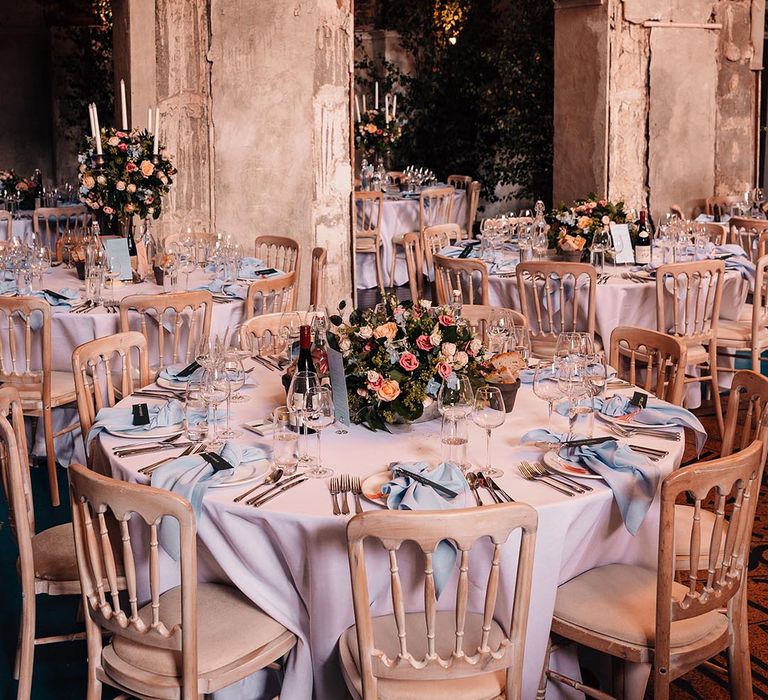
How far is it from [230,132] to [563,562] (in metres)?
4.80

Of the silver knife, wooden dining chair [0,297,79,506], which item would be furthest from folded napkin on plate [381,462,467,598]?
wooden dining chair [0,297,79,506]

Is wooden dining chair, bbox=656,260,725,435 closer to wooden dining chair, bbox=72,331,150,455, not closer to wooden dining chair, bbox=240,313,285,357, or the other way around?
wooden dining chair, bbox=240,313,285,357

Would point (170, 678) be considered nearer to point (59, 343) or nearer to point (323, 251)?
point (59, 343)

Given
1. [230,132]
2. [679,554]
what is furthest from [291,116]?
[679,554]

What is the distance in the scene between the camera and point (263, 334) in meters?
4.26

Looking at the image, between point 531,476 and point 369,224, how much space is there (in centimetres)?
721

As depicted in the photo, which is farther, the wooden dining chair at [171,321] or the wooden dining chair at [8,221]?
the wooden dining chair at [8,221]

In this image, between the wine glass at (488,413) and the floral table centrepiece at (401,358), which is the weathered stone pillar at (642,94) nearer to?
the floral table centrepiece at (401,358)

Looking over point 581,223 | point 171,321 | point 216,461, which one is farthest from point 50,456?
point 581,223

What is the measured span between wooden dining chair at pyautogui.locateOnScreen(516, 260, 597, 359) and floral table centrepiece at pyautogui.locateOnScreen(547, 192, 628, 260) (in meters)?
0.43

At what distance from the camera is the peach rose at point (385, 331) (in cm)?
304

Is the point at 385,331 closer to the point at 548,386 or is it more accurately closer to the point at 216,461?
the point at 548,386

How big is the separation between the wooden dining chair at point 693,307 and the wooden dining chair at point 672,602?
265cm

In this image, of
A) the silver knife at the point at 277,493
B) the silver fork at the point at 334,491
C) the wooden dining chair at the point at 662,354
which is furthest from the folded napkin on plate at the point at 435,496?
the wooden dining chair at the point at 662,354
